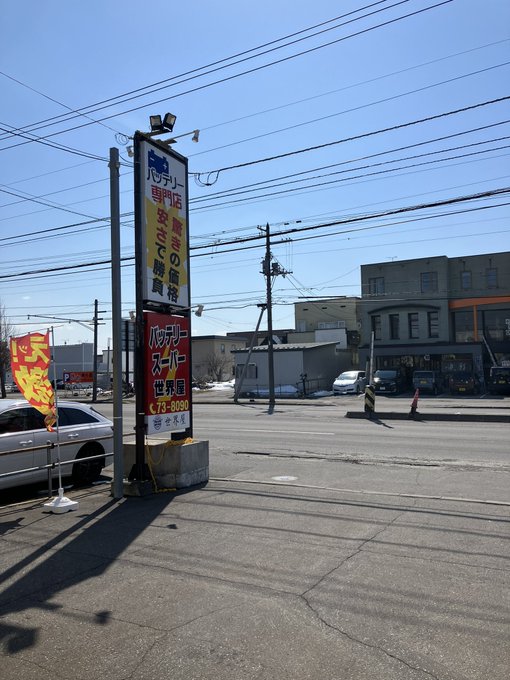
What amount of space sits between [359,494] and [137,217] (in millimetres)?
5406

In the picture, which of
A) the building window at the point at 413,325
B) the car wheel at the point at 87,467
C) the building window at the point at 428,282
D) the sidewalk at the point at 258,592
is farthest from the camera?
the building window at the point at 413,325

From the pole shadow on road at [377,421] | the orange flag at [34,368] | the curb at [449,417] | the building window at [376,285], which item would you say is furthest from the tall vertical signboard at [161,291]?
the building window at [376,285]

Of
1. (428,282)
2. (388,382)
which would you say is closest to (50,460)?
(388,382)

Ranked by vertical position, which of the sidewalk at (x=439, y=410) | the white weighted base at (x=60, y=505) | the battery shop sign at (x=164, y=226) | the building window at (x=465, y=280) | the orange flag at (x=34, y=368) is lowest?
the sidewalk at (x=439, y=410)

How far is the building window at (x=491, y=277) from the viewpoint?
49.9 meters

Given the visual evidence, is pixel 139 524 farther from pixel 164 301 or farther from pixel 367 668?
pixel 367 668

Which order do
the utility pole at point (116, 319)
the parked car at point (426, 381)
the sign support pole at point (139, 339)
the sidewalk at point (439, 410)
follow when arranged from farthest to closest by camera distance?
the parked car at point (426, 381)
the sidewalk at point (439, 410)
the sign support pole at point (139, 339)
the utility pole at point (116, 319)

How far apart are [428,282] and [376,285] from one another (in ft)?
14.5

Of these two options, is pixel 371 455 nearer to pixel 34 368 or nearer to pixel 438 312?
pixel 34 368

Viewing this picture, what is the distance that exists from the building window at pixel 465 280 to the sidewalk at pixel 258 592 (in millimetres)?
45436

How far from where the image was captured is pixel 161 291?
32.3 ft

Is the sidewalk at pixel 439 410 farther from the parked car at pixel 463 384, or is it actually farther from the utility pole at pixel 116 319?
the utility pole at pixel 116 319

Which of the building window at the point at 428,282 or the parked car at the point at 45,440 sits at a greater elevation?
the building window at the point at 428,282

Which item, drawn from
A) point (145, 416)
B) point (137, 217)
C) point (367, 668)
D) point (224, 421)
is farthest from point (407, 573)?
point (224, 421)
